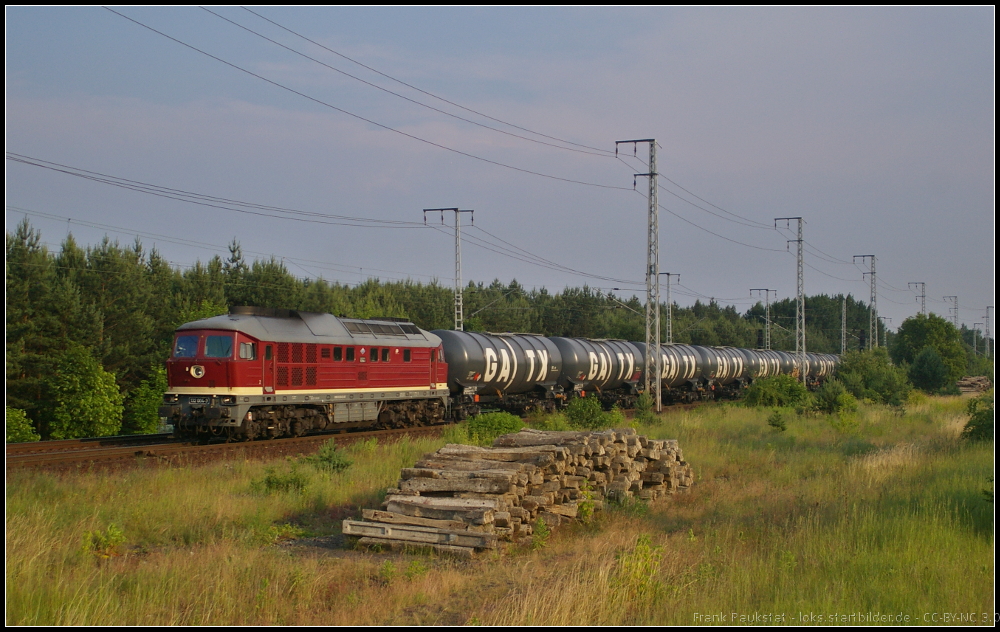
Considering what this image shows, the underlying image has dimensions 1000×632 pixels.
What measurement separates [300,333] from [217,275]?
42083mm

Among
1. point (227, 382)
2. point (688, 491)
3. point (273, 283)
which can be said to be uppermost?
point (273, 283)

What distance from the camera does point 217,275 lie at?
62156 millimetres

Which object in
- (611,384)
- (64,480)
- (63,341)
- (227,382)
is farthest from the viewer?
(63,341)

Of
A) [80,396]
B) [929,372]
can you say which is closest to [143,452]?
[80,396]

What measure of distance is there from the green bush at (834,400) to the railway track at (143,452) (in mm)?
20758

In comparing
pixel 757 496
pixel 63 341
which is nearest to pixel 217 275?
pixel 63 341

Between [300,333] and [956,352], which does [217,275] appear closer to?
[300,333]

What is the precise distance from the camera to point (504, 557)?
10703mm

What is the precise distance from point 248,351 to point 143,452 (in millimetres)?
3922

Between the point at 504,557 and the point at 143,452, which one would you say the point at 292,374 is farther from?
the point at 504,557

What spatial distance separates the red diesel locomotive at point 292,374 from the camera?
2136 cm

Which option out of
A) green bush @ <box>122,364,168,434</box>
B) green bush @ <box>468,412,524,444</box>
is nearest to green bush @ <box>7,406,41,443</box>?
green bush @ <box>122,364,168,434</box>

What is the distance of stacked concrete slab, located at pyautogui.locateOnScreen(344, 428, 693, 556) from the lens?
10945 millimetres

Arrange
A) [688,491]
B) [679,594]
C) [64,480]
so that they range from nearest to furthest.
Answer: [679,594] < [64,480] < [688,491]
